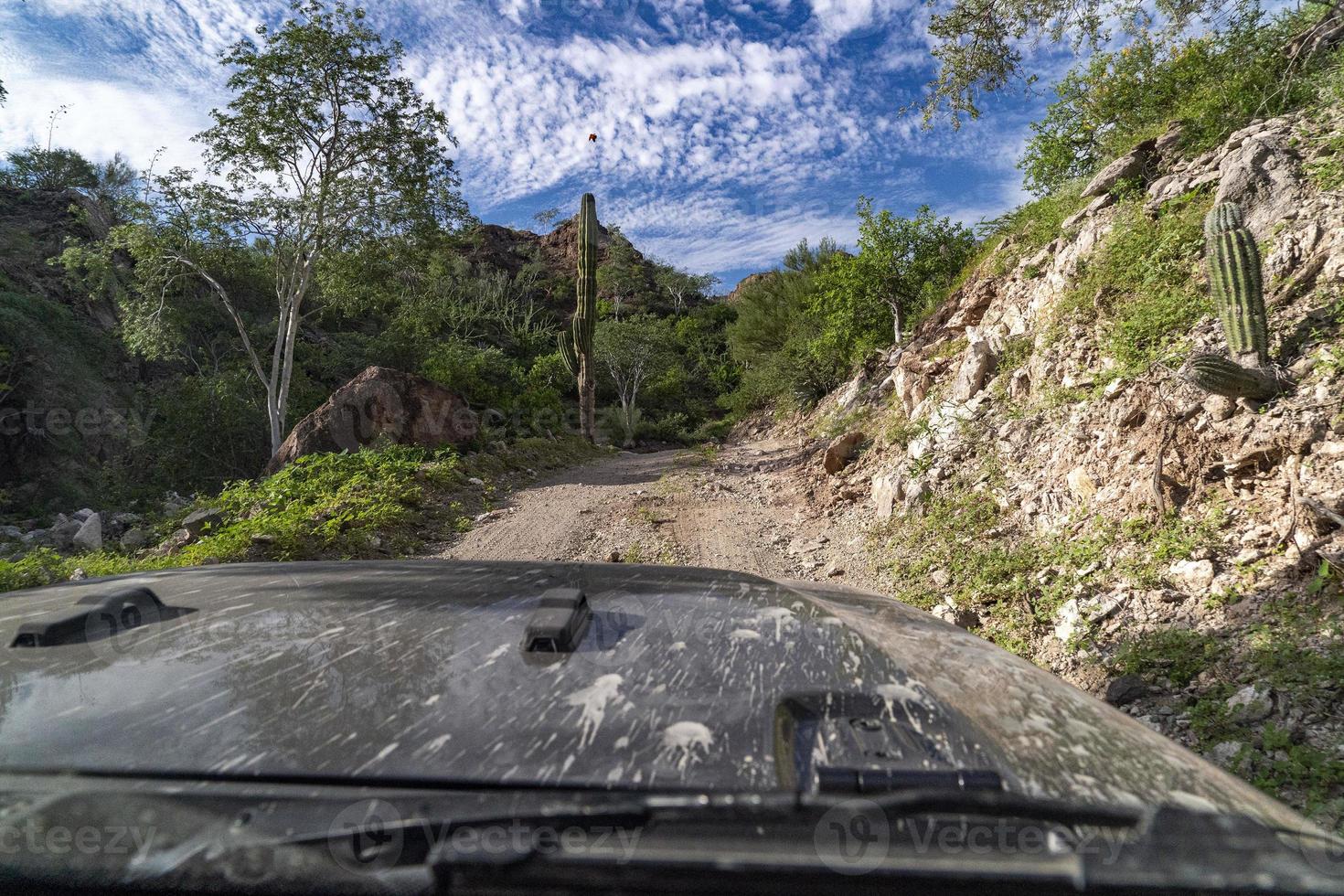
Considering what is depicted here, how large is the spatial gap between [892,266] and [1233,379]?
12.6 m

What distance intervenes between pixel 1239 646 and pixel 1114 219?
17.3ft

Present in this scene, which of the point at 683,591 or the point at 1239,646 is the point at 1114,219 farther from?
the point at 683,591

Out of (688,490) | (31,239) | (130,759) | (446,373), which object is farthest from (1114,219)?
(31,239)

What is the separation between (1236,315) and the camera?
13.6 ft

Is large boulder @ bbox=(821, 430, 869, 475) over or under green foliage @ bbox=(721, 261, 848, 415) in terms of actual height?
under

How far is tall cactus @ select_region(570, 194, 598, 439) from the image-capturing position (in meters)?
16.0

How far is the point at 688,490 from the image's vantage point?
920cm

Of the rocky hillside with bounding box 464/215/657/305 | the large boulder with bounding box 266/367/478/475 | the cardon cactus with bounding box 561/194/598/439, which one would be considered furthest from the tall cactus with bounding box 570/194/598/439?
the rocky hillside with bounding box 464/215/657/305

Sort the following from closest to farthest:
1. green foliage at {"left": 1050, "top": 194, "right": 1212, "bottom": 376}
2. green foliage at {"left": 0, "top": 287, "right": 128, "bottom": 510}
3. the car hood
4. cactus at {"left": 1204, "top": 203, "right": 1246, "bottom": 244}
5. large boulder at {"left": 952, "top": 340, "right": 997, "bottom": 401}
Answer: the car hood, cactus at {"left": 1204, "top": 203, "right": 1246, "bottom": 244}, green foliage at {"left": 1050, "top": 194, "right": 1212, "bottom": 376}, large boulder at {"left": 952, "top": 340, "right": 997, "bottom": 401}, green foliage at {"left": 0, "top": 287, "right": 128, "bottom": 510}

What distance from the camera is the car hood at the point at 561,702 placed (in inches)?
33.4

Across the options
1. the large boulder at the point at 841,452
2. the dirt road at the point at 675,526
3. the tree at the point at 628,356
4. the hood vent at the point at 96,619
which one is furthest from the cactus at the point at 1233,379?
Answer: the tree at the point at 628,356

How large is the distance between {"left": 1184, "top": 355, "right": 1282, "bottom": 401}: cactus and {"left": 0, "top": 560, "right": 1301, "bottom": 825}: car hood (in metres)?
3.54

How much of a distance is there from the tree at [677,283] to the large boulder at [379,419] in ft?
110

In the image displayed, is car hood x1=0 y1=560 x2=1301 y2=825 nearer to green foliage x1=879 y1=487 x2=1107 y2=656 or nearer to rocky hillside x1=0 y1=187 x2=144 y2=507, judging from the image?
green foliage x1=879 y1=487 x2=1107 y2=656
